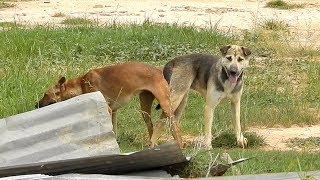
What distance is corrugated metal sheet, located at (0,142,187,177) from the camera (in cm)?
451

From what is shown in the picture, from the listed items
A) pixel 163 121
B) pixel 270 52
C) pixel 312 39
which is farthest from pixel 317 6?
pixel 163 121

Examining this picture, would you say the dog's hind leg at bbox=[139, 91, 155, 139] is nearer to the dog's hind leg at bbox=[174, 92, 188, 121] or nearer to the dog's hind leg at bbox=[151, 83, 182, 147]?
the dog's hind leg at bbox=[151, 83, 182, 147]

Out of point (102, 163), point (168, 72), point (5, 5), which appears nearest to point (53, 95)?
point (168, 72)

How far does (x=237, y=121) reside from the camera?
9.60 m

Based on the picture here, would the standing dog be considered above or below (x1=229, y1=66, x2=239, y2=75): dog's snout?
below

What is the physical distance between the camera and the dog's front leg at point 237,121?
9453mm

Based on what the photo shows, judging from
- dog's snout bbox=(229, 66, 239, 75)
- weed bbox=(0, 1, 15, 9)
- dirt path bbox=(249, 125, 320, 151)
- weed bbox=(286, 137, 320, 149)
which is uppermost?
dog's snout bbox=(229, 66, 239, 75)

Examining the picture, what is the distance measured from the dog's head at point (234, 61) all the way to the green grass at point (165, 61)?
64 cm

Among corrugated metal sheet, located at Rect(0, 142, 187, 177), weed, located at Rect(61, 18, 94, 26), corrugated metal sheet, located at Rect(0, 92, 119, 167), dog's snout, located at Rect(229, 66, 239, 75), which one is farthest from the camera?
weed, located at Rect(61, 18, 94, 26)

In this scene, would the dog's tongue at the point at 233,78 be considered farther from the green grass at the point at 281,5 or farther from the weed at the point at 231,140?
the green grass at the point at 281,5

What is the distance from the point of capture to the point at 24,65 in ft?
38.0

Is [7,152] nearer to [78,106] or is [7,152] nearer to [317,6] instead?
[78,106]

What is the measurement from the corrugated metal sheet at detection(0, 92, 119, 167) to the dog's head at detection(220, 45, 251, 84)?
4.38 m

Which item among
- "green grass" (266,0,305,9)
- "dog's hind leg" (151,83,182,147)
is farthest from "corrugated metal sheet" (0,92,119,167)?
"green grass" (266,0,305,9)
